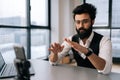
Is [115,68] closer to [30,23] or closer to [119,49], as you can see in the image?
[119,49]

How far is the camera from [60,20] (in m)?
4.65

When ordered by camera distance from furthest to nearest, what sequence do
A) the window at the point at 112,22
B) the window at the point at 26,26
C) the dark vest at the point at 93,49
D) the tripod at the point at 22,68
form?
the window at the point at 112,22 < the window at the point at 26,26 < the dark vest at the point at 93,49 < the tripod at the point at 22,68

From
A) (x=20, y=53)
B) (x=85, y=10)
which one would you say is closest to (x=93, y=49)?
(x=85, y=10)

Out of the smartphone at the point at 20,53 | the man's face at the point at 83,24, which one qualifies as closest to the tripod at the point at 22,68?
the smartphone at the point at 20,53

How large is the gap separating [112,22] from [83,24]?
9.54ft

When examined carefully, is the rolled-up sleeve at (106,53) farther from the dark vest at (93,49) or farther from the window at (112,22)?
the window at (112,22)

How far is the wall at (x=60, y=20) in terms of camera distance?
4.52 m

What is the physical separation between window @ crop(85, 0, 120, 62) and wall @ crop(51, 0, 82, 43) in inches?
32.4

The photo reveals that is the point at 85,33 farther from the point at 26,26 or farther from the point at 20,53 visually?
the point at 26,26

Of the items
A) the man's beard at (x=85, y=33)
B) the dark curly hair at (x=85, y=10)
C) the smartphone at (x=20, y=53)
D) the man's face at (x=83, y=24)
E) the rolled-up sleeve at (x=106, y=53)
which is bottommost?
the rolled-up sleeve at (x=106, y=53)

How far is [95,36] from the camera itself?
1812 mm

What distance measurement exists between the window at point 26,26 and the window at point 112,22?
1435 mm

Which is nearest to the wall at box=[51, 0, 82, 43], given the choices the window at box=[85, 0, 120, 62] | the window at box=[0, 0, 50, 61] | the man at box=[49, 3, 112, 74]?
the window at box=[0, 0, 50, 61]

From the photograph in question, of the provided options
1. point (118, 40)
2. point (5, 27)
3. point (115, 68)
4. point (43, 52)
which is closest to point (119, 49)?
point (118, 40)
